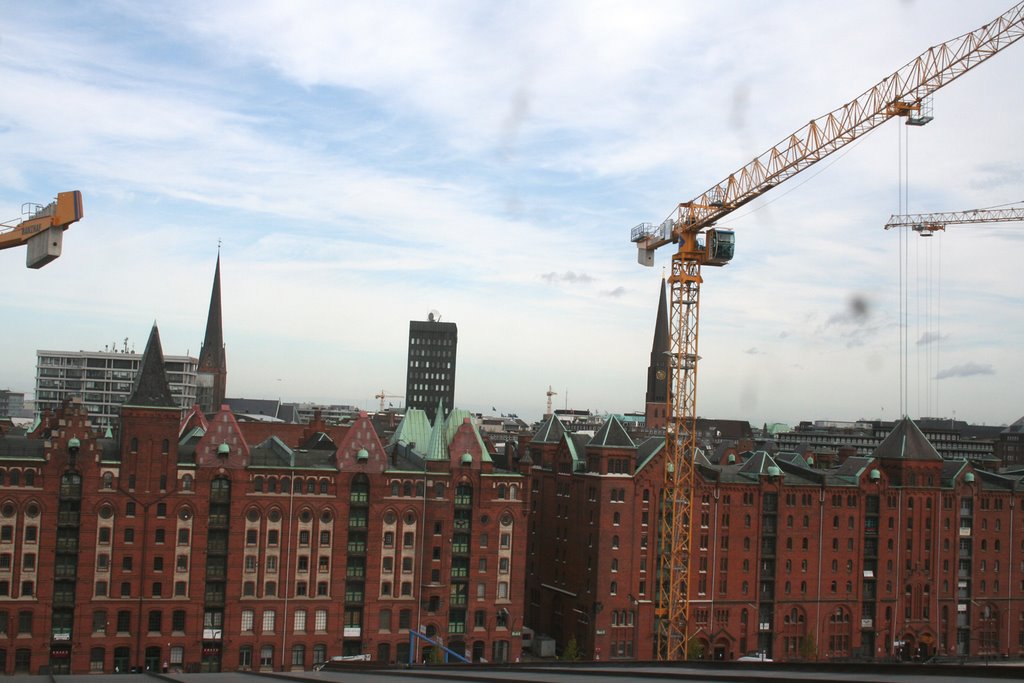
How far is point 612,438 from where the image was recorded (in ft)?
350

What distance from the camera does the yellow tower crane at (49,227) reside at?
52844mm

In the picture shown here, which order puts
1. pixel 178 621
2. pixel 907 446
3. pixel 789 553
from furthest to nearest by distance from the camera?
1. pixel 907 446
2. pixel 789 553
3. pixel 178 621

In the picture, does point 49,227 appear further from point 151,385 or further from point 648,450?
point 648,450

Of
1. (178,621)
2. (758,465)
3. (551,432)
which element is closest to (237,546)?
(178,621)

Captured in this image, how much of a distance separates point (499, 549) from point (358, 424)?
18478mm

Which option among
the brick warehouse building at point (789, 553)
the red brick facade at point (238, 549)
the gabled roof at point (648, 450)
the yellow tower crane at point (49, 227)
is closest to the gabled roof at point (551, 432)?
the brick warehouse building at point (789, 553)

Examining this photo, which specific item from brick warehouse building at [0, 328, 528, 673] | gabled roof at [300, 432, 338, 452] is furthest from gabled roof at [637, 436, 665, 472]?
gabled roof at [300, 432, 338, 452]

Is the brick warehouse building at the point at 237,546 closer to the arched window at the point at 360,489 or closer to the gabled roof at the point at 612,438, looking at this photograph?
the arched window at the point at 360,489

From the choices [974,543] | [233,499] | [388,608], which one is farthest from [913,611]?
[233,499]

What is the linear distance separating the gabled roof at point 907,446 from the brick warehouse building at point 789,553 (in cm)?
21

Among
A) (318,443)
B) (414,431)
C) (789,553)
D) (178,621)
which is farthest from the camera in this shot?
(318,443)

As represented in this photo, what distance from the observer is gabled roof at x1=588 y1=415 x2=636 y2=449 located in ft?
348

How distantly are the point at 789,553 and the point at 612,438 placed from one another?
2383 centimetres

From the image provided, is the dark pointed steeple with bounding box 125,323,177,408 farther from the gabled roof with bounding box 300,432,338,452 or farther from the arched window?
the gabled roof with bounding box 300,432,338,452
